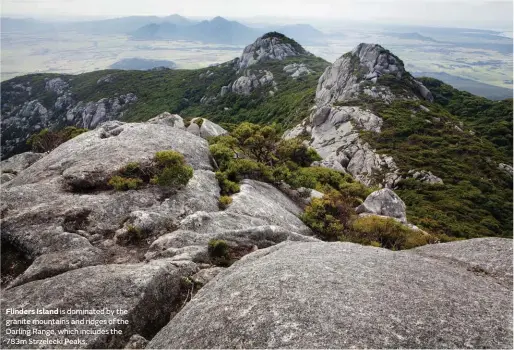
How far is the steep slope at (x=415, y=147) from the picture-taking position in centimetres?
5672

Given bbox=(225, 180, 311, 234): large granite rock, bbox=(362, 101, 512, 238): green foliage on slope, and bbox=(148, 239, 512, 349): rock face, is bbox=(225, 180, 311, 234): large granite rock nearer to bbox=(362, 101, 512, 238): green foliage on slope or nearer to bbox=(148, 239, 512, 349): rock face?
bbox=(148, 239, 512, 349): rock face

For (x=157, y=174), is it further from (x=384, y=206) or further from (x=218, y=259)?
(x=384, y=206)

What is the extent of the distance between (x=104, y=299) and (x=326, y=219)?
642 inches

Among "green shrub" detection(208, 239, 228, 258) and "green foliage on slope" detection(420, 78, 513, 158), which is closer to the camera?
"green shrub" detection(208, 239, 228, 258)

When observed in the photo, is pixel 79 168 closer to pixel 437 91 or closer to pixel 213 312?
pixel 213 312

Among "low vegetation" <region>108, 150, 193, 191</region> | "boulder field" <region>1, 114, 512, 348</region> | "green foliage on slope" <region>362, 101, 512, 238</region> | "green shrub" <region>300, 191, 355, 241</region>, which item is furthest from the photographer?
"green foliage on slope" <region>362, 101, 512, 238</region>

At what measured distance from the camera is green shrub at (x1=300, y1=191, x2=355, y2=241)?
22.5m

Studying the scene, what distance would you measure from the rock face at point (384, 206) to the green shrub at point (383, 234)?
744 cm

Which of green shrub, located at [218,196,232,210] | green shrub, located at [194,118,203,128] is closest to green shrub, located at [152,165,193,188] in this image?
green shrub, located at [218,196,232,210]

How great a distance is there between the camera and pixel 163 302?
11922mm

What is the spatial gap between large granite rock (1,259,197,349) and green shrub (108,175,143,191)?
7.47 meters

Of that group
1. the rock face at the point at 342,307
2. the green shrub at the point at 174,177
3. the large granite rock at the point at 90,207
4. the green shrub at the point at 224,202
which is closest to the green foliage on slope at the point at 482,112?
the green shrub at the point at 224,202

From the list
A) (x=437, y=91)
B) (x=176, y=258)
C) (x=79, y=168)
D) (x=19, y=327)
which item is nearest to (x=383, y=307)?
(x=176, y=258)

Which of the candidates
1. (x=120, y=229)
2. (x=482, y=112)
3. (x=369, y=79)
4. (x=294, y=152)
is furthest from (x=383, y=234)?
(x=482, y=112)
